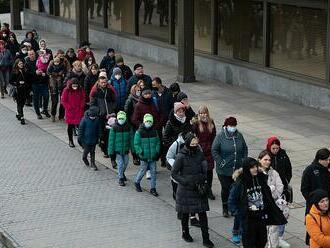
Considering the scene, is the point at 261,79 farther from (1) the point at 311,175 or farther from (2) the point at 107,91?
(1) the point at 311,175

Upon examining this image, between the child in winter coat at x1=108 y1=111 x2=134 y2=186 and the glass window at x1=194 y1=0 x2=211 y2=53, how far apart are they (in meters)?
11.4

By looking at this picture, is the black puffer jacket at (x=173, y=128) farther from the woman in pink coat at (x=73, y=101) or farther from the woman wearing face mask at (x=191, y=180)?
the woman in pink coat at (x=73, y=101)

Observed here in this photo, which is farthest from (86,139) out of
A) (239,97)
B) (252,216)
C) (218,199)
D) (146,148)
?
(239,97)

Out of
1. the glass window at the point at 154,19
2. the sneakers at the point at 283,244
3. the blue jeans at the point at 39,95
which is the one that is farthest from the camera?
the glass window at the point at 154,19

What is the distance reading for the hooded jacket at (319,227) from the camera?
8.48 meters

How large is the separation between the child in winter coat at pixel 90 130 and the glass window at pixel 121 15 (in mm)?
14829

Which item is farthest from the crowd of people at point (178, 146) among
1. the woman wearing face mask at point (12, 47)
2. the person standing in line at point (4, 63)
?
the woman wearing face mask at point (12, 47)

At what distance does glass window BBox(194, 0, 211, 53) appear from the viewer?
2480cm

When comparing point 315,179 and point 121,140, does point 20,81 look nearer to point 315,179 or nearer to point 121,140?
point 121,140

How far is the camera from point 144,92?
46.3 feet

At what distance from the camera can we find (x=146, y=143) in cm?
1302

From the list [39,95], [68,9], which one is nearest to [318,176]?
[39,95]

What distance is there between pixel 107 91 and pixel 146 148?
2.81 metres

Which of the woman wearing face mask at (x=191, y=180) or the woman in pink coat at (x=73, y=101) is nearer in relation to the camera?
the woman wearing face mask at (x=191, y=180)
